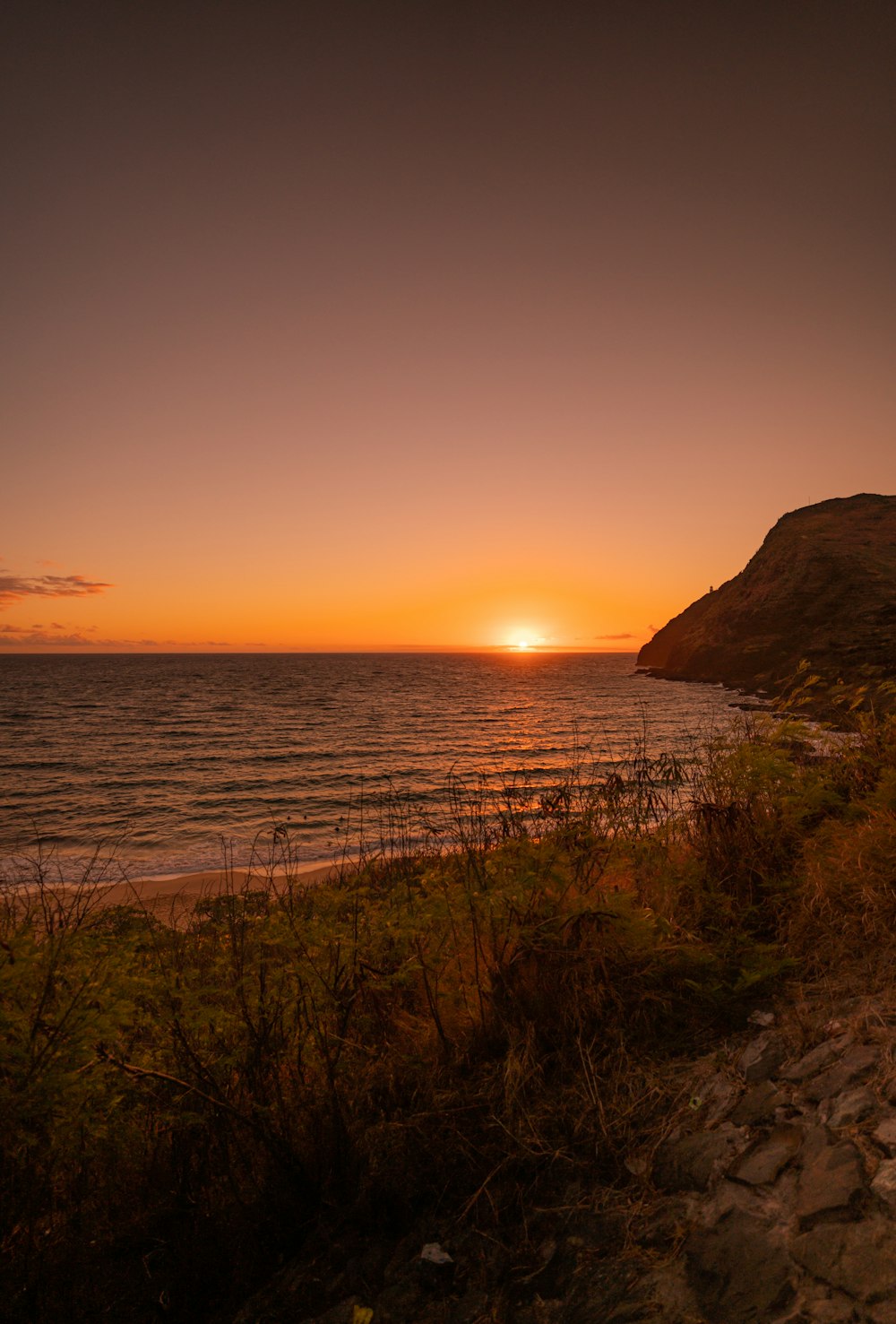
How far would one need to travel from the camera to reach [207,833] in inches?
711

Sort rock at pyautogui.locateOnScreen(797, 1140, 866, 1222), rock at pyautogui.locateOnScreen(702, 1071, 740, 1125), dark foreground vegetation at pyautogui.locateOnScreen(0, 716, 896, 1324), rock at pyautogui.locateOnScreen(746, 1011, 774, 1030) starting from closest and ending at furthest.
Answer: rock at pyautogui.locateOnScreen(797, 1140, 866, 1222)
dark foreground vegetation at pyautogui.locateOnScreen(0, 716, 896, 1324)
rock at pyautogui.locateOnScreen(702, 1071, 740, 1125)
rock at pyautogui.locateOnScreen(746, 1011, 774, 1030)

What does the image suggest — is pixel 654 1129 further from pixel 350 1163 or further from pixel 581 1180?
pixel 350 1163

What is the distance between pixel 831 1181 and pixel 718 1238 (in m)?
0.42

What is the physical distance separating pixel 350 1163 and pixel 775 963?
2423mm

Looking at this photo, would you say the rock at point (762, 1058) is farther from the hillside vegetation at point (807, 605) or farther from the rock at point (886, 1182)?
the hillside vegetation at point (807, 605)

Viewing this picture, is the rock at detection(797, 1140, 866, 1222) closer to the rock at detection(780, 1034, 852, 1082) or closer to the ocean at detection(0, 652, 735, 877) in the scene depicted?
the rock at detection(780, 1034, 852, 1082)

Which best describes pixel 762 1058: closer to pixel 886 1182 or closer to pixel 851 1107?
pixel 851 1107

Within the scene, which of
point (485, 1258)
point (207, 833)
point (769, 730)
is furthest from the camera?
point (207, 833)

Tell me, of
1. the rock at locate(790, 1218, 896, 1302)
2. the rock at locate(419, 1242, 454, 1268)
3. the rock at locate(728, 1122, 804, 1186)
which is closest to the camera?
the rock at locate(790, 1218, 896, 1302)

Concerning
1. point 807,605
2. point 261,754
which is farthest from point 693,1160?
A: point 807,605

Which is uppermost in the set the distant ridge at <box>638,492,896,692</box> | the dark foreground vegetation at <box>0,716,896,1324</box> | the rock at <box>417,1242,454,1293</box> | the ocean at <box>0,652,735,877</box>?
the distant ridge at <box>638,492,896,692</box>

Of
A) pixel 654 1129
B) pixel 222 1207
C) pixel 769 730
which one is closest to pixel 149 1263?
pixel 222 1207

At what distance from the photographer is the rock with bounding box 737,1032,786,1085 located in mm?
2889

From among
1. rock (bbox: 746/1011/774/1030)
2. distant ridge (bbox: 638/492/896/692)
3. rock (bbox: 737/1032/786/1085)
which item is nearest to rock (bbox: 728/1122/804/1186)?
rock (bbox: 737/1032/786/1085)
